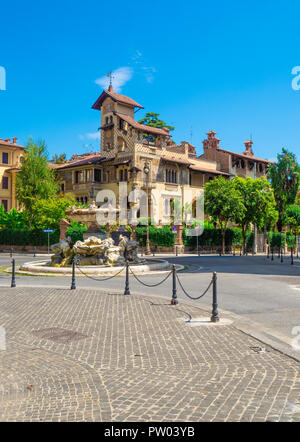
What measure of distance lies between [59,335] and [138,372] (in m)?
2.52

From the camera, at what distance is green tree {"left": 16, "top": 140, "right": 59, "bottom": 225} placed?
51.3 m

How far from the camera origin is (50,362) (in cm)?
589

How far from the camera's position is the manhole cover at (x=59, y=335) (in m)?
7.11

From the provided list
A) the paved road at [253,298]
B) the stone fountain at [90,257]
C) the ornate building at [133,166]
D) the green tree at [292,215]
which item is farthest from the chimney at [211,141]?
the paved road at [253,298]

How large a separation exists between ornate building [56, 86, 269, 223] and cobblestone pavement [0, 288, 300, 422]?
39910 millimetres

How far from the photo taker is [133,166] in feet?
163

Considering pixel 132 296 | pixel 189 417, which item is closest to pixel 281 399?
pixel 189 417

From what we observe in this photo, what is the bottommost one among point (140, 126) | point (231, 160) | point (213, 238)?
point (213, 238)

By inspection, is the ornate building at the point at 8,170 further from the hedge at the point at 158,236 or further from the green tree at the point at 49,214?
the hedge at the point at 158,236

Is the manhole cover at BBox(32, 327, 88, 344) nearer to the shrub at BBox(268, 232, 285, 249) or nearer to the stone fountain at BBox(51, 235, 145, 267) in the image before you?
the stone fountain at BBox(51, 235, 145, 267)

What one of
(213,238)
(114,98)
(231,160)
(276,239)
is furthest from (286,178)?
(114,98)

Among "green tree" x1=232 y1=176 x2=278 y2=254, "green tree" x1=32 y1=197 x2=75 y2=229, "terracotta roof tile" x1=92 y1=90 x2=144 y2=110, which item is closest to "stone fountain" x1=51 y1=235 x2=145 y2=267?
"green tree" x1=32 y1=197 x2=75 y2=229

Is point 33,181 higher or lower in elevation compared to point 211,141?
lower
